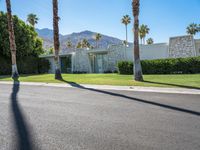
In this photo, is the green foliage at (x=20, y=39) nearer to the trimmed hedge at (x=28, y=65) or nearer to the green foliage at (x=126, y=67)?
the trimmed hedge at (x=28, y=65)

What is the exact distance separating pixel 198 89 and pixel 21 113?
30.5 feet

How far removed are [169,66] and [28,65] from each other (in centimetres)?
2161

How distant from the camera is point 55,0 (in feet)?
69.2

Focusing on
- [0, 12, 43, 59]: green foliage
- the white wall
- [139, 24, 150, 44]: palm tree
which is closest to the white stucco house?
the white wall

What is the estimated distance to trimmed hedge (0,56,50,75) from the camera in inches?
1273

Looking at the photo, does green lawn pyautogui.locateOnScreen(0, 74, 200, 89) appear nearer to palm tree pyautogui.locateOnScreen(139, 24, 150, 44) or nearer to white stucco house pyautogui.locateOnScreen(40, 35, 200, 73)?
white stucco house pyautogui.locateOnScreen(40, 35, 200, 73)

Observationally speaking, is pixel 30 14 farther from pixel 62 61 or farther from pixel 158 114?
pixel 158 114

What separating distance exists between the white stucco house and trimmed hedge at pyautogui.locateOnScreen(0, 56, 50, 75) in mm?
1259

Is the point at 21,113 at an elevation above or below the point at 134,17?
below

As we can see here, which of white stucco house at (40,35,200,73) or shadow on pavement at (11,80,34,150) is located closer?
shadow on pavement at (11,80,34,150)

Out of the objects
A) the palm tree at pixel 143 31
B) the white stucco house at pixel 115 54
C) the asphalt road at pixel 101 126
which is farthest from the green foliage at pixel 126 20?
the asphalt road at pixel 101 126

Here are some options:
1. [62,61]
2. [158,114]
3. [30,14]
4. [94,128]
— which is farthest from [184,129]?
[30,14]

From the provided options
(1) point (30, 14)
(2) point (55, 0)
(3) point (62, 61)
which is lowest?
(3) point (62, 61)

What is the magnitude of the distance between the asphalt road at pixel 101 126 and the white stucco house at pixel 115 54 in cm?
2116
